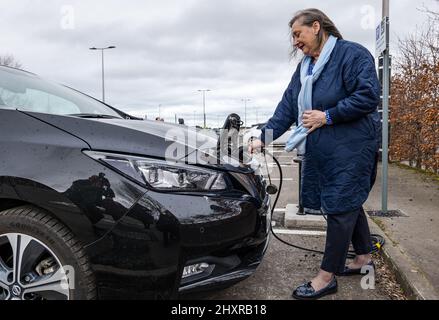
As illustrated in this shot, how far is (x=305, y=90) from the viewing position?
2574 millimetres

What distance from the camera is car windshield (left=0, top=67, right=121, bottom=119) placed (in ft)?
8.01

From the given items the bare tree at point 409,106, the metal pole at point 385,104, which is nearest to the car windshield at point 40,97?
the metal pole at point 385,104

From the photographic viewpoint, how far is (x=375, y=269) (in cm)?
310

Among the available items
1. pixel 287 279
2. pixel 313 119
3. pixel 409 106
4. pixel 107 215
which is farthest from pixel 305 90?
pixel 409 106

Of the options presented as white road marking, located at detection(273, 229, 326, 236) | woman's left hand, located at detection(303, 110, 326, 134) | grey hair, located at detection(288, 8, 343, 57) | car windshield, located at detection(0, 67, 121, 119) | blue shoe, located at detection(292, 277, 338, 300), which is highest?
grey hair, located at detection(288, 8, 343, 57)

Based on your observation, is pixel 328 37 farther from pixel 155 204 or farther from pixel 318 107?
pixel 155 204

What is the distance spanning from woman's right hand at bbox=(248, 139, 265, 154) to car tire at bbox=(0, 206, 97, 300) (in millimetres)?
1355

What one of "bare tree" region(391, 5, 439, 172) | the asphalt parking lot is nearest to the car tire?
the asphalt parking lot

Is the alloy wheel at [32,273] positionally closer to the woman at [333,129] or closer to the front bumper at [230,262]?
the front bumper at [230,262]

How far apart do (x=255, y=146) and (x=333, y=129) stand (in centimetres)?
56

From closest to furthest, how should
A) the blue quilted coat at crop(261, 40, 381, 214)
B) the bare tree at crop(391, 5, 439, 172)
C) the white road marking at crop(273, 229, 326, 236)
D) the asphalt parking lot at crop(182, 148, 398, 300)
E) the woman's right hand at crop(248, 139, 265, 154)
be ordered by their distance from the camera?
1. the blue quilted coat at crop(261, 40, 381, 214)
2. the asphalt parking lot at crop(182, 148, 398, 300)
3. the woman's right hand at crop(248, 139, 265, 154)
4. the white road marking at crop(273, 229, 326, 236)
5. the bare tree at crop(391, 5, 439, 172)

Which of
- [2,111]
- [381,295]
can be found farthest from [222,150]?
[381,295]

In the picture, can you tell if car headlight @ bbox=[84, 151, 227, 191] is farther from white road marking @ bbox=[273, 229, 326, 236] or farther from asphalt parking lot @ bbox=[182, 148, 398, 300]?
white road marking @ bbox=[273, 229, 326, 236]
